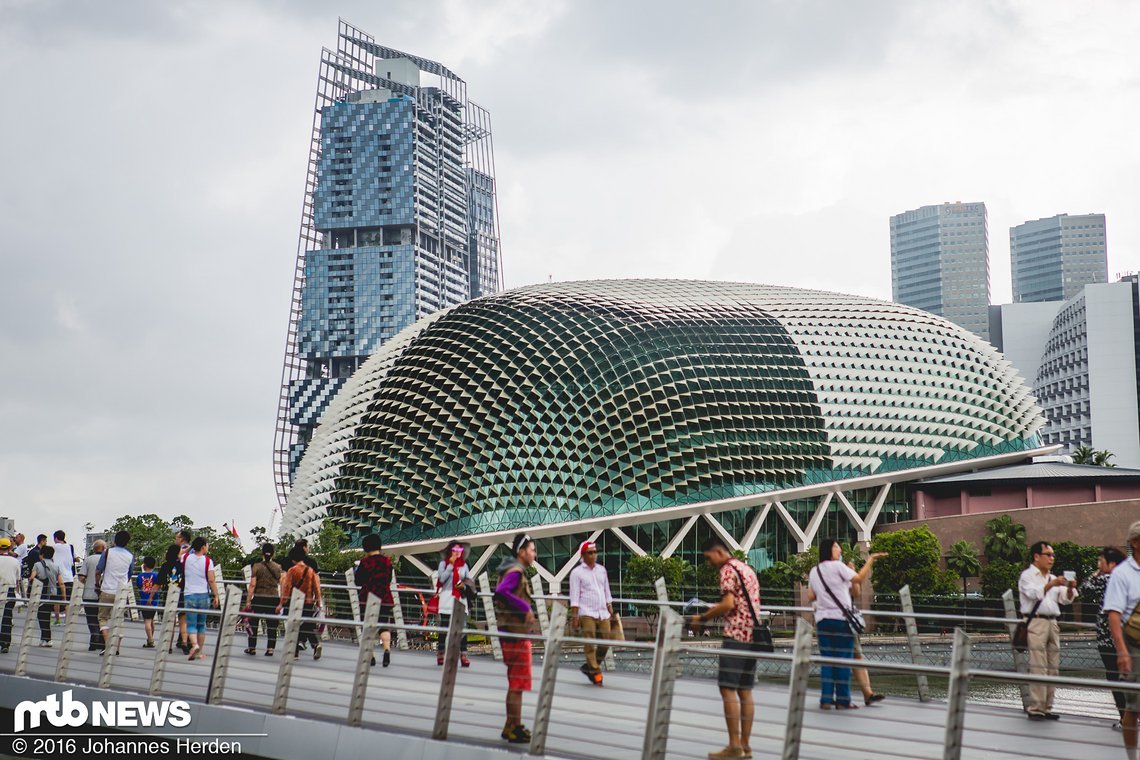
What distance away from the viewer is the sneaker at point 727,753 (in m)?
9.20

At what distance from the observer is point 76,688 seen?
13906 mm

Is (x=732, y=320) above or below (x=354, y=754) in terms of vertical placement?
→ above

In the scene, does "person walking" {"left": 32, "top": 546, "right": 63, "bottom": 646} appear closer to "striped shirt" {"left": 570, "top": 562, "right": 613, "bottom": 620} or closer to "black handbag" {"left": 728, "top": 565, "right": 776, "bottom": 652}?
"striped shirt" {"left": 570, "top": 562, "right": 613, "bottom": 620}

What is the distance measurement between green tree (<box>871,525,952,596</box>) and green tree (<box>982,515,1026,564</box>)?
5.97m

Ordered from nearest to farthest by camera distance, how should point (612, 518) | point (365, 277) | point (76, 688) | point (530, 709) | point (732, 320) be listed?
point (530, 709) → point (76, 688) → point (612, 518) → point (732, 320) → point (365, 277)

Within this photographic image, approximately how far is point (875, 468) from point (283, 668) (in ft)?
200

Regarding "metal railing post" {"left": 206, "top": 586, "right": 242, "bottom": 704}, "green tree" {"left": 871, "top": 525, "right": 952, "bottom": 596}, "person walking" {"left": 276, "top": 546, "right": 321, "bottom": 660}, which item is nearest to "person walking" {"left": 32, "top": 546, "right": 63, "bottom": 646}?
"person walking" {"left": 276, "top": 546, "right": 321, "bottom": 660}

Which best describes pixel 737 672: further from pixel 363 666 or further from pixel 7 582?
pixel 7 582

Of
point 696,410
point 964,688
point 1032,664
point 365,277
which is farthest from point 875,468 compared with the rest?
point 365,277

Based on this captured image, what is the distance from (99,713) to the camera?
1334 cm

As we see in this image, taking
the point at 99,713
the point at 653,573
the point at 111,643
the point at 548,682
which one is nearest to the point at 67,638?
the point at 111,643

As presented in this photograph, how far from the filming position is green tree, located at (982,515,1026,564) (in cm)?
6234

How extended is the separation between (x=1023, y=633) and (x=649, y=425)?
51.2 metres

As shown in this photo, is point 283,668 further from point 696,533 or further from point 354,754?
point 696,533
